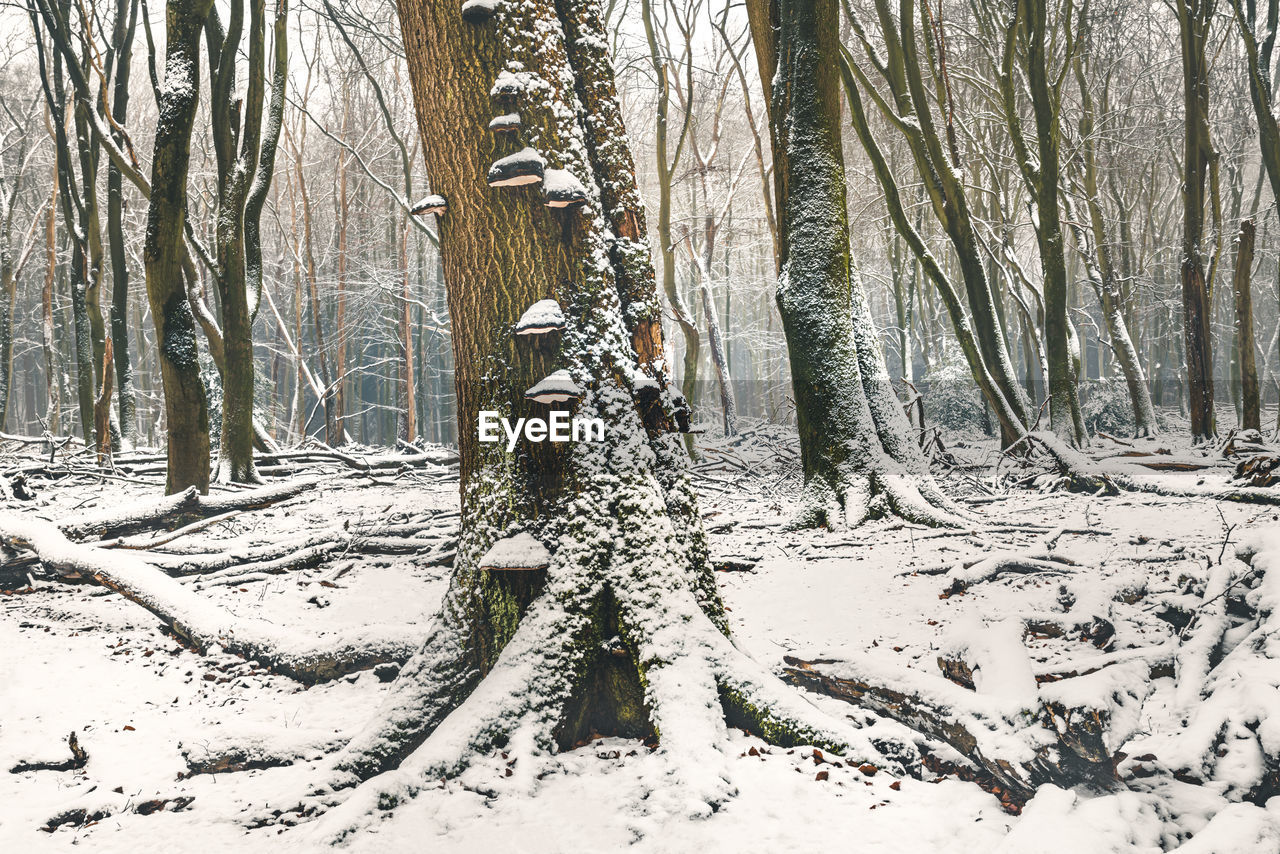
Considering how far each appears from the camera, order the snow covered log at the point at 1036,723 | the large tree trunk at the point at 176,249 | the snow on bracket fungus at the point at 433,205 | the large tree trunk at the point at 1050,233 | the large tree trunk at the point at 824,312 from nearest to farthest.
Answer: the snow covered log at the point at 1036,723, the snow on bracket fungus at the point at 433,205, the large tree trunk at the point at 824,312, the large tree trunk at the point at 176,249, the large tree trunk at the point at 1050,233

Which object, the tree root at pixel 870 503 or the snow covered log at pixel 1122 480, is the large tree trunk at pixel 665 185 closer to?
the snow covered log at pixel 1122 480

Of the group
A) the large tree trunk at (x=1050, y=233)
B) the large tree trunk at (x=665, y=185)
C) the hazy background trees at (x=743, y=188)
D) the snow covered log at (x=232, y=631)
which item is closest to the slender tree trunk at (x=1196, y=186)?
the hazy background trees at (x=743, y=188)

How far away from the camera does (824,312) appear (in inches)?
202

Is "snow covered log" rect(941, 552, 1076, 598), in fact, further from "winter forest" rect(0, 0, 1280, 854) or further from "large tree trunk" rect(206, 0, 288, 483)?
"large tree trunk" rect(206, 0, 288, 483)

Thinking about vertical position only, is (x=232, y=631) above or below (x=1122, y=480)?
below

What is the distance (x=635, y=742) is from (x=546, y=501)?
795 millimetres

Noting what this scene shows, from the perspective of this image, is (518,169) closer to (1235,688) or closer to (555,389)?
(555,389)

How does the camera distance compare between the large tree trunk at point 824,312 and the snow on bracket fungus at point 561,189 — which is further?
the large tree trunk at point 824,312

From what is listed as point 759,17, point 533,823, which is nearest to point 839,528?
point 533,823

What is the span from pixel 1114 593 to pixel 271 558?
4.59 m

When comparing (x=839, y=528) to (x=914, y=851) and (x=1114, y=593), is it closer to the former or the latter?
(x=1114, y=593)

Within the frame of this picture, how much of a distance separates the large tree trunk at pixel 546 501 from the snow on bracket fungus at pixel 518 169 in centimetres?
12

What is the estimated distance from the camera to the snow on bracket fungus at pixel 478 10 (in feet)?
7.57
